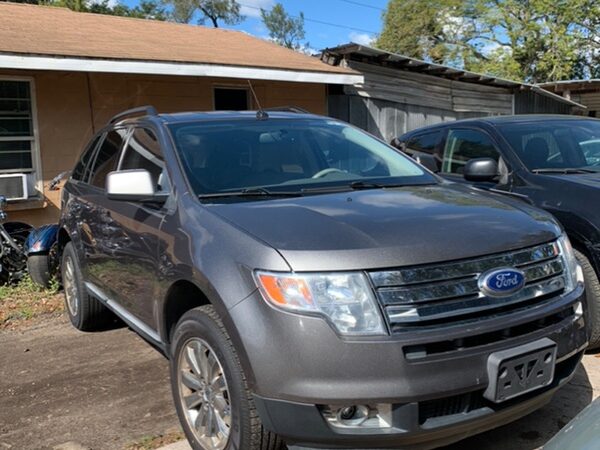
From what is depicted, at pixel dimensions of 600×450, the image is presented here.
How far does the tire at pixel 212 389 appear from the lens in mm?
2510

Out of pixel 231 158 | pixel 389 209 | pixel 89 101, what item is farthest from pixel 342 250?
pixel 89 101

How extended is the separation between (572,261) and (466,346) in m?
0.94

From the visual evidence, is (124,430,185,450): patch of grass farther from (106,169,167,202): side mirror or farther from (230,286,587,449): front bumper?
(106,169,167,202): side mirror

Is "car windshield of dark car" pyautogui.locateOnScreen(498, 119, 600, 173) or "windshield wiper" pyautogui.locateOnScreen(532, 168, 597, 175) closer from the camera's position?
"windshield wiper" pyautogui.locateOnScreen(532, 168, 597, 175)

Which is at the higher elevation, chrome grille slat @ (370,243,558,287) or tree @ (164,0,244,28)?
tree @ (164,0,244,28)

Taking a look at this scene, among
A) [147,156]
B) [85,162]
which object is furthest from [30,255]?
[147,156]

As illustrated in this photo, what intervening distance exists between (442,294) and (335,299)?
17.5 inches

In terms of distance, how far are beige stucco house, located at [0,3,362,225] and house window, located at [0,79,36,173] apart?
0.04 feet

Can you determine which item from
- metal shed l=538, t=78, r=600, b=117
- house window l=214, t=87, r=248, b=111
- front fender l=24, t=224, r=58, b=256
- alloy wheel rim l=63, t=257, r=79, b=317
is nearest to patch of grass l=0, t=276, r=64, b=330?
front fender l=24, t=224, r=58, b=256

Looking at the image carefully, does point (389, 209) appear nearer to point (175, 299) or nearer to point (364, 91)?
point (175, 299)

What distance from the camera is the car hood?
2424 millimetres

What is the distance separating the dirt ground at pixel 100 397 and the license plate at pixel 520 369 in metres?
0.66

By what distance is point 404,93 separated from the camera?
1336 cm

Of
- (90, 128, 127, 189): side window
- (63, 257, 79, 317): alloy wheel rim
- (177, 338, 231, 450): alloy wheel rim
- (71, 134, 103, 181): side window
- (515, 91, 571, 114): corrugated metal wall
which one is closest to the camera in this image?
(177, 338, 231, 450): alloy wheel rim
